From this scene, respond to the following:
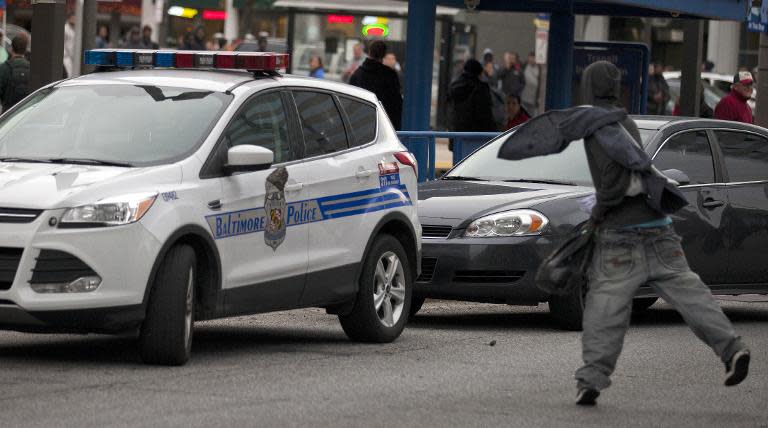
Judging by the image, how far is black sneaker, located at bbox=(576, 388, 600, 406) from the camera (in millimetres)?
8500

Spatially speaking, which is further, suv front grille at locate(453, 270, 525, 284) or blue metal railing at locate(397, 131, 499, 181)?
blue metal railing at locate(397, 131, 499, 181)

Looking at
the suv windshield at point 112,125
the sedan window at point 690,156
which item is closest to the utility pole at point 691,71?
the sedan window at point 690,156

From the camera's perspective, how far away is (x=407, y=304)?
11.1 m

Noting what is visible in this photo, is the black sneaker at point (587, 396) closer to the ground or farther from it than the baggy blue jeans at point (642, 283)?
closer to the ground

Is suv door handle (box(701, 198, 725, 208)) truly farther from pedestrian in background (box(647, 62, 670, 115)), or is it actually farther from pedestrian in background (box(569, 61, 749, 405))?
pedestrian in background (box(647, 62, 670, 115))

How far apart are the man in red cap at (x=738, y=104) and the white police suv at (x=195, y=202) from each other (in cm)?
973

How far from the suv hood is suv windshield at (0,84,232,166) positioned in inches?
7.3

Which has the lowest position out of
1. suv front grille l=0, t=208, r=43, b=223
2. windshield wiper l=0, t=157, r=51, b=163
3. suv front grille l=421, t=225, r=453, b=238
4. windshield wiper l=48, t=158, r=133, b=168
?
suv front grille l=421, t=225, r=453, b=238

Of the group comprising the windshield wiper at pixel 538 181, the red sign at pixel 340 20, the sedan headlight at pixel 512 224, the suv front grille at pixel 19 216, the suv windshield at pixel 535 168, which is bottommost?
the sedan headlight at pixel 512 224

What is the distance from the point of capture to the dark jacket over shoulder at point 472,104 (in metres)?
19.7

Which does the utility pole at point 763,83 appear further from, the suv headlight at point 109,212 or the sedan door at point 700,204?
the suv headlight at point 109,212

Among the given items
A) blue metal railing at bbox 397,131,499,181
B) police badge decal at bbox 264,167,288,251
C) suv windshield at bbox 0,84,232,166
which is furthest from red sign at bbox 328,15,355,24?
police badge decal at bbox 264,167,288,251

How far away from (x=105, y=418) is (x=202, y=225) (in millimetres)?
1753

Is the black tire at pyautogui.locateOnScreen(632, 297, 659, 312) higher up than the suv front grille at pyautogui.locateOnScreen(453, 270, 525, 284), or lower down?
lower down
